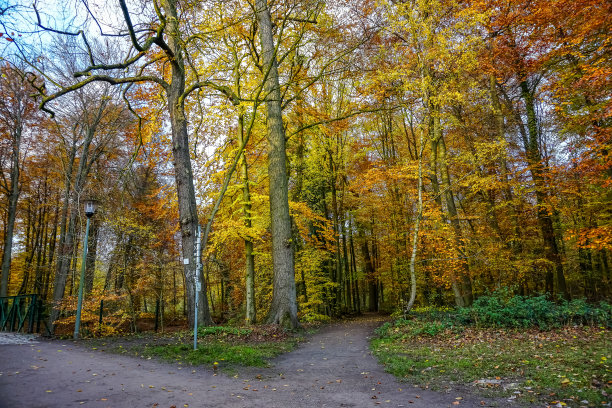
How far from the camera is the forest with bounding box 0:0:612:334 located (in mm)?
9344

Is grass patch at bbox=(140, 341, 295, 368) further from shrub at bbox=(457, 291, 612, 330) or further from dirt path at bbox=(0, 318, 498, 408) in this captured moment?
shrub at bbox=(457, 291, 612, 330)

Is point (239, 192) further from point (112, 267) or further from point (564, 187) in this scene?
point (564, 187)

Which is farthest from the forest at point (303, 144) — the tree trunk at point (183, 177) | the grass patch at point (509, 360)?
the grass patch at point (509, 360)

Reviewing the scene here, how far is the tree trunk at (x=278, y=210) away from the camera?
9.61 m

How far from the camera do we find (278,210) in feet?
33.5

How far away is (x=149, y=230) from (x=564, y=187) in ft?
57.4

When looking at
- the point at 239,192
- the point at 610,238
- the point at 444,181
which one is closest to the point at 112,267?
the point at 239,192

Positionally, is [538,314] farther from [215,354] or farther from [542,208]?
[215,354]

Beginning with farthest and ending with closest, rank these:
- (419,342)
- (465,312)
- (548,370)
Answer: (465,312) → (419,342) → (548,370)

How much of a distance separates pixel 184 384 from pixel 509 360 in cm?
487

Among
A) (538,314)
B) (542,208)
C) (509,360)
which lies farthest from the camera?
(542,208)

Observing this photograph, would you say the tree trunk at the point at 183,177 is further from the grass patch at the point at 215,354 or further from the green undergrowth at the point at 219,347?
the grass patch at the point at 215,354

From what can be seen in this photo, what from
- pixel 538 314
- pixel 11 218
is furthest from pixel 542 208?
pixel 11 218

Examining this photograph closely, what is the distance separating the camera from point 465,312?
28.6 ft
